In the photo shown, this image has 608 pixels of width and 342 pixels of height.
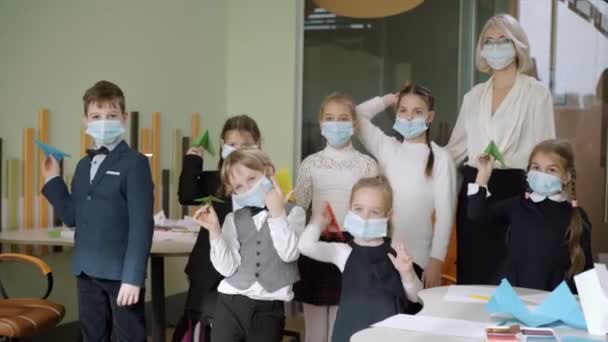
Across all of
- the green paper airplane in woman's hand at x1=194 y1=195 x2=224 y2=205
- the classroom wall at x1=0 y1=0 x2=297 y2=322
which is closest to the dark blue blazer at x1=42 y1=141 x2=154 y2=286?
the green paper airplane in woman's hand at x1=194 y1=195 x2=224 y2=205

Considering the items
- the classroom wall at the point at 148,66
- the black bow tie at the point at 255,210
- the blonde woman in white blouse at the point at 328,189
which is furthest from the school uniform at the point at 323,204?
the classroom wall at the point at 148,66

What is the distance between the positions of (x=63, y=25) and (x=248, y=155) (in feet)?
6.33

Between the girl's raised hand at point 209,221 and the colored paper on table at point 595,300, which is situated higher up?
the girl's raised hand at point 209,221

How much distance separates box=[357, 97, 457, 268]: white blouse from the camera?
2.76m

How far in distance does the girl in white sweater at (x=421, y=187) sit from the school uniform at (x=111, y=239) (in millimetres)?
1023

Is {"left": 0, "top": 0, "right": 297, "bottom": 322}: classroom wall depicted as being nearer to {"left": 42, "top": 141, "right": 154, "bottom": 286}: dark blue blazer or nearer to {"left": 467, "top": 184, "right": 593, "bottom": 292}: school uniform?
{"left": 42, "top": 141, "right": 154, "bottom": 286}: dark blue blazer

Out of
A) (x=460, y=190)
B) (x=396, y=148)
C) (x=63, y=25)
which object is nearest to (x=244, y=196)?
(x=396, y=148)

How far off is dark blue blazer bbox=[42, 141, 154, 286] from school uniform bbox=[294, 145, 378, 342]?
0.66 m

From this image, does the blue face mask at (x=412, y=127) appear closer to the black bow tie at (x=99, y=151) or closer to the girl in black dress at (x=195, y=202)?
the girl in black dress at (x=195, y=202)

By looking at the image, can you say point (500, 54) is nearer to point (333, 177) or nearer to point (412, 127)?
point (412, 127)

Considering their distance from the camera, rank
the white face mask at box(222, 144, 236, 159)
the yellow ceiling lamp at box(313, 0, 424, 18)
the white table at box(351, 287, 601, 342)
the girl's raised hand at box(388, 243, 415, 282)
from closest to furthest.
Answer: the white table at box(351, 287, 601, 342)
the girl's raised hand at box(388, 243, 415, 282)
the white face mask at box(222, 144, 236, 159)
the yellow ceiling lamp at box(313, 0, 424, 18)

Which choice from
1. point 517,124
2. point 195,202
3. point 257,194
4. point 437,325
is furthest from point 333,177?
point 437,325

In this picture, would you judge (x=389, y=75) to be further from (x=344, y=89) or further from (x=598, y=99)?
(x=598, y=99)

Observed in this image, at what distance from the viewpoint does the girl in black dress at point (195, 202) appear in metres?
2.71
